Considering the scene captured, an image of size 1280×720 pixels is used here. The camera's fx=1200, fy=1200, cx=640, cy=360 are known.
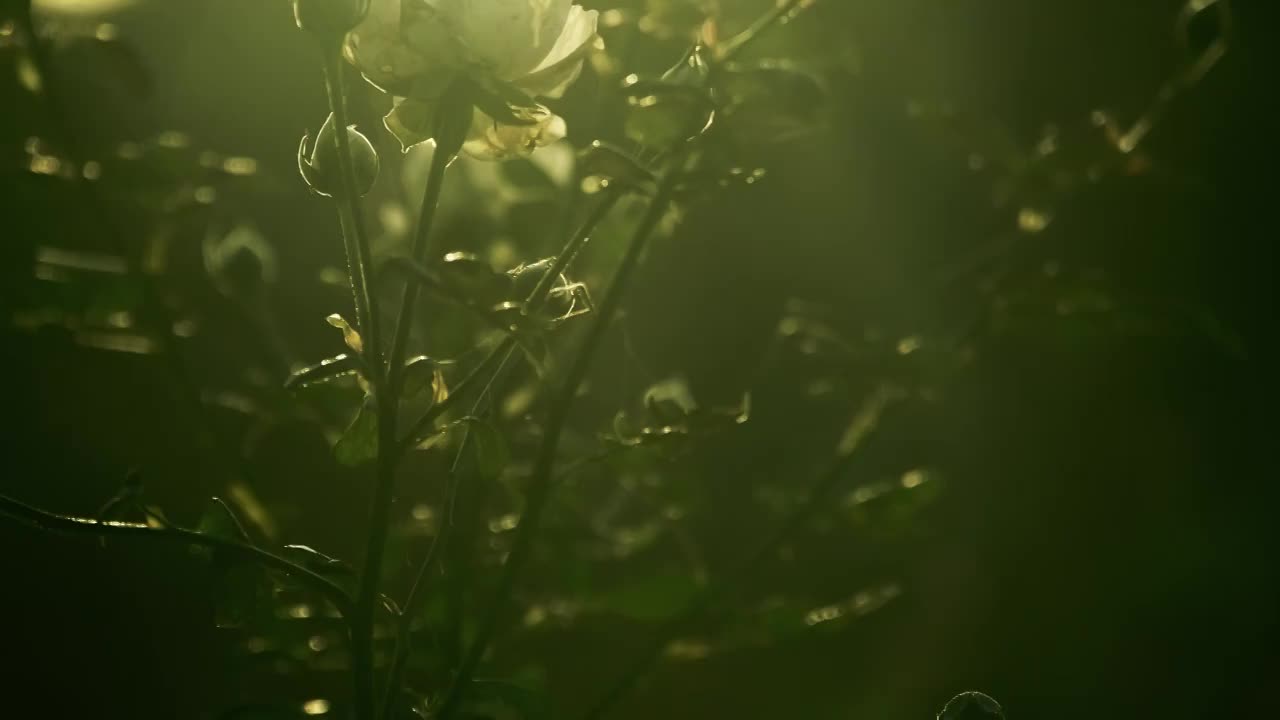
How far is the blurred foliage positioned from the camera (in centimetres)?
63

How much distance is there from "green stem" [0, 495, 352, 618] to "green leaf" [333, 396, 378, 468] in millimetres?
51

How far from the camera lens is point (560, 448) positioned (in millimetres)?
917

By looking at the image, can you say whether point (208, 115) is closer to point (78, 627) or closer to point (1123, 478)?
point (78, 627)

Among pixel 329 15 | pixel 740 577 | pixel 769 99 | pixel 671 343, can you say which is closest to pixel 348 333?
pixel 329 15

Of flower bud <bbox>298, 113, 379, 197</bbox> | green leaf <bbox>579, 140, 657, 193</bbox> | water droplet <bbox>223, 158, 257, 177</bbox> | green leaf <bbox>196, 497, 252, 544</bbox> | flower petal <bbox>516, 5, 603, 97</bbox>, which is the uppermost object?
water droplet <bbox>223, 158, 257, 177</bbox>

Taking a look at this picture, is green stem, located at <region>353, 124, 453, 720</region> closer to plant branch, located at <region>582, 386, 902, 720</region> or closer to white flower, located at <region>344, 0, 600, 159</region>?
white flower, located at <region>344, 0, 600, 159</region>

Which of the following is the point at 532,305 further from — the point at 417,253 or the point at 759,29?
the point at 759,29

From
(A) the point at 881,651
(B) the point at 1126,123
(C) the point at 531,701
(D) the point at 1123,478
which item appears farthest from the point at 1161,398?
(C) the point at 531,701

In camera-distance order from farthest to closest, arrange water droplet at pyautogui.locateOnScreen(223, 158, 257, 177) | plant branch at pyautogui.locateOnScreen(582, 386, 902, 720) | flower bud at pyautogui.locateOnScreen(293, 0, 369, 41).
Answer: water droplet at pyautogui.locateOnScreen(223, 158, 257, 177) → plant branch at pyautogui.locateOnScreen(582, 386, 902, 720) → flower bud at pyautogui.locateOnScreen(293, 0, 369, 41)

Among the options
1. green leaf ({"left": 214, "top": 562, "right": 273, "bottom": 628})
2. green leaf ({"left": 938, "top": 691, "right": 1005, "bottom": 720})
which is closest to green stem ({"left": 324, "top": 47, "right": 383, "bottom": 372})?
green leaf ({"left": 214, "top": 562, "right": 273, "bottom": 628})

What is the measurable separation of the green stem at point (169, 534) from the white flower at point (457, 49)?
18cm

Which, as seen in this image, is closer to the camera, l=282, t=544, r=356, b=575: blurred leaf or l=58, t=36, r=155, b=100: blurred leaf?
l=282, t=544, r=356, b=575: blurred leaf

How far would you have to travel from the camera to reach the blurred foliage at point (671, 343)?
2.07 ft

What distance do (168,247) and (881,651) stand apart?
782 millimetres
